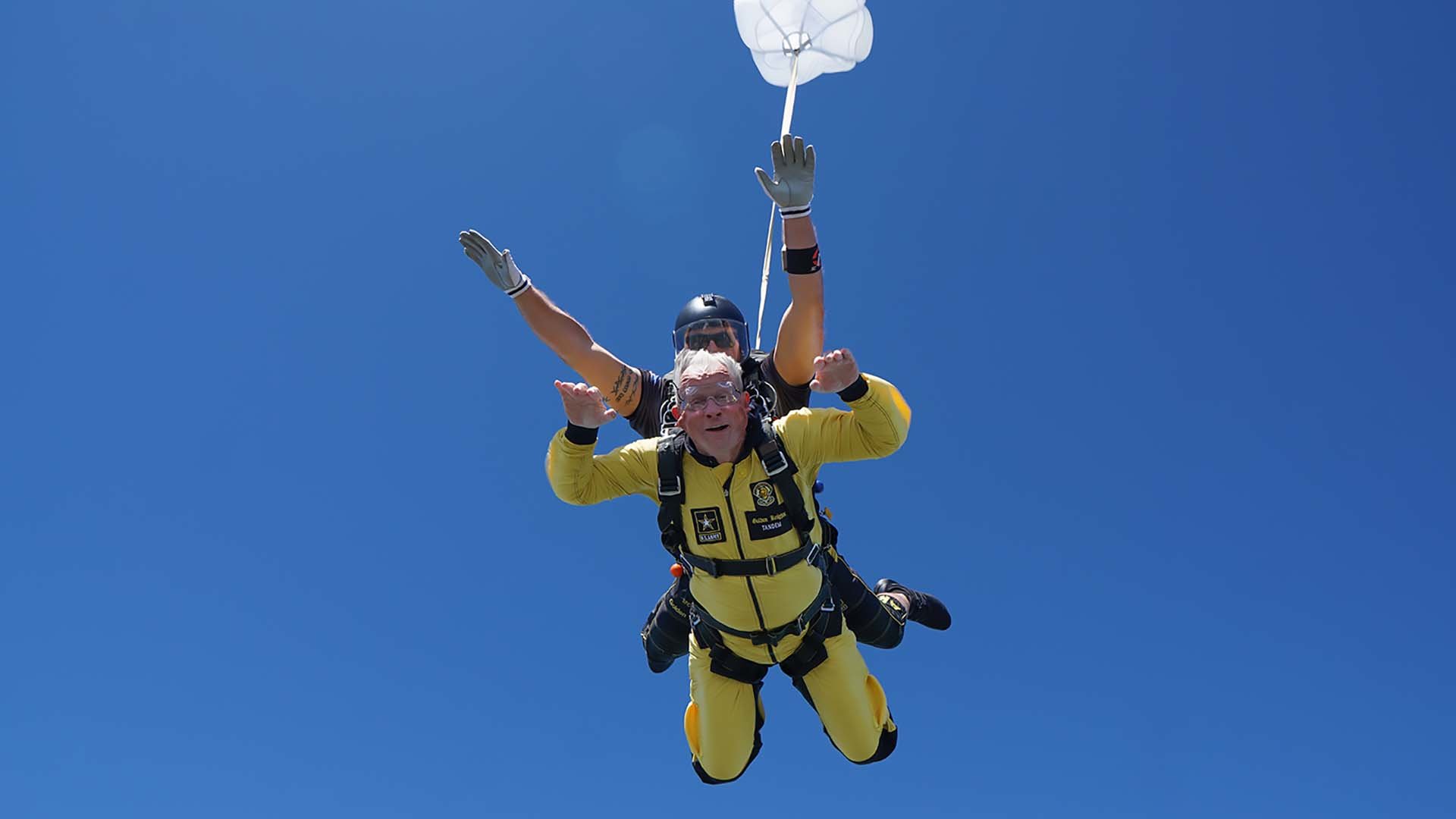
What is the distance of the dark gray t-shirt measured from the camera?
4.73 meters

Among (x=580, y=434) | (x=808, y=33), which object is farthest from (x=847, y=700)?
(x=808, y=33)

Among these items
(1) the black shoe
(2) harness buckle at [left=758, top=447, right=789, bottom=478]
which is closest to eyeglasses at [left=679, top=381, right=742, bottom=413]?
(2) harness buckle at [left=758, top=447, right=789, bottom=478]

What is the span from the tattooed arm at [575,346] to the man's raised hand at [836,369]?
1.83m

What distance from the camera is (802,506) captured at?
418cm

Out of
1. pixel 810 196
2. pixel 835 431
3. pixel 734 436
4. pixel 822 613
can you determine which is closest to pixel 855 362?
pixel 835 431

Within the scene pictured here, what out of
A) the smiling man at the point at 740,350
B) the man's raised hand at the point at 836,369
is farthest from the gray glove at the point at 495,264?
the man's raised hand at the point at 836,369

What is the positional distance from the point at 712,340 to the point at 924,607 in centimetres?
283

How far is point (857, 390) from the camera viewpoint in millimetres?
3945

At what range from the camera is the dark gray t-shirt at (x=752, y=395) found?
15.5 feet

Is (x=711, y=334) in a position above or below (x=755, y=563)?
above

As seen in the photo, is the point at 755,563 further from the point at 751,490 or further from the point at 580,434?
the point at 580,434

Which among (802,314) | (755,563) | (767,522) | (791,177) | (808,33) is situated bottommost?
(755,563)

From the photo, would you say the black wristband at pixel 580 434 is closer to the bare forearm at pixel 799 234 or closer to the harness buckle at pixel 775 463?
the harness buckle at pixel 775 463

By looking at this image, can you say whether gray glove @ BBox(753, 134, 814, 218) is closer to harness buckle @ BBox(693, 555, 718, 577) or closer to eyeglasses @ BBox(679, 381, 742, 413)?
eyeglasses @ BBox(679, 381, 742, 413)
